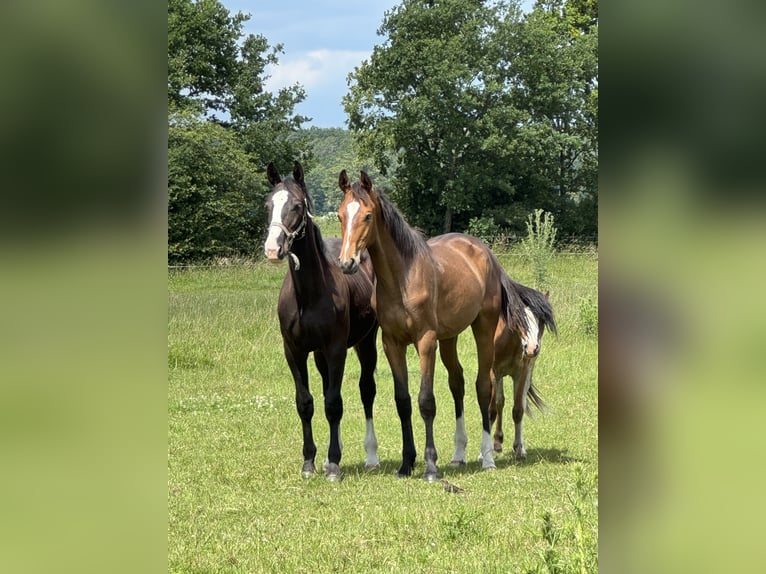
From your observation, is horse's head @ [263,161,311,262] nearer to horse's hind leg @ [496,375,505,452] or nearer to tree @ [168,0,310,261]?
horse's hind leg @ [496,375,505,452]

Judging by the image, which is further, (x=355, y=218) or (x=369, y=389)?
(x=369, y=389)

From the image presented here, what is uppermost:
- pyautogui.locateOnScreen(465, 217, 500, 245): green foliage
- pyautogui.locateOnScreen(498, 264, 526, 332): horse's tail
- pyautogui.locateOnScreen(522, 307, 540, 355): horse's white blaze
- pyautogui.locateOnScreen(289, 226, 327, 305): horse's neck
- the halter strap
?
pyautogui.locateOnScreen(465, 217, 500, 245): green foliage

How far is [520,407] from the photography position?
779 cm

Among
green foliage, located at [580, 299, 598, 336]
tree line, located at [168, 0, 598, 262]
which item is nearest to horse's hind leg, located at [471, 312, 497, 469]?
green foliage, located at [580, 299, 598, 336]

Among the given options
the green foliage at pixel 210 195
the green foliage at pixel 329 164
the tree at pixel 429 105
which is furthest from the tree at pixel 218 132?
the green foliage at pixel 329 164

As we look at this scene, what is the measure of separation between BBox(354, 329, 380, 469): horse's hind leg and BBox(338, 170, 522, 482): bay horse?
1.62 ft

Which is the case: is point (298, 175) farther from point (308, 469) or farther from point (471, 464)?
point (471, 464)

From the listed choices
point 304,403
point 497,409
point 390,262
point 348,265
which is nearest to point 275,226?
point 348,265

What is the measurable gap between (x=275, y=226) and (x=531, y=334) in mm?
2790

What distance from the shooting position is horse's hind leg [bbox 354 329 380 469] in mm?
7406
